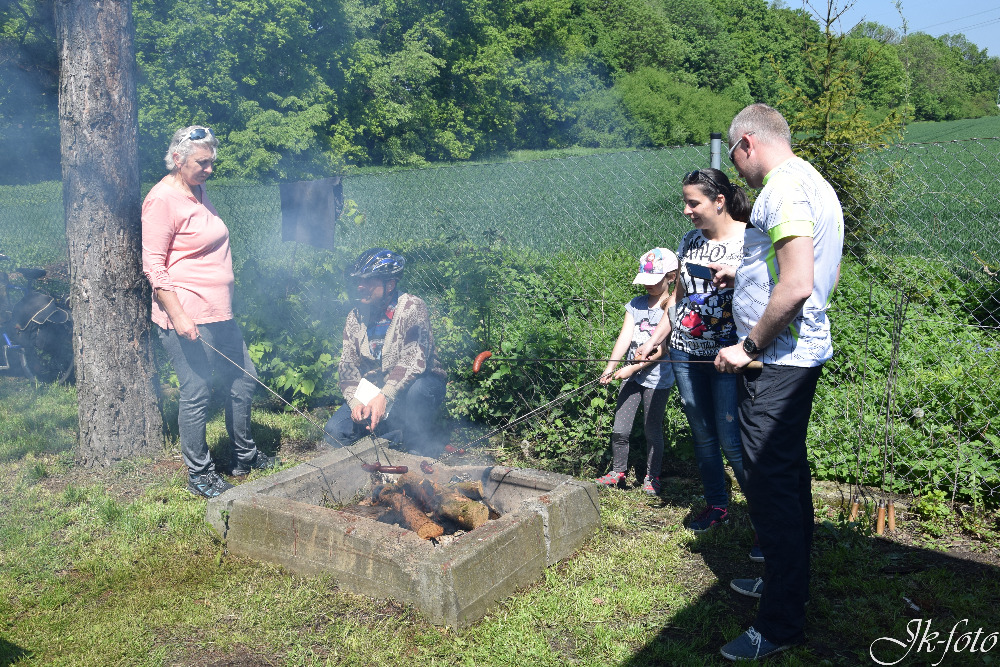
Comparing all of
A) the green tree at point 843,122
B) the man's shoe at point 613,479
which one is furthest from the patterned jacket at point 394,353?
A: the green tree at point 843,122

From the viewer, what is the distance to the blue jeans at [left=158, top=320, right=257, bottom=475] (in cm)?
409

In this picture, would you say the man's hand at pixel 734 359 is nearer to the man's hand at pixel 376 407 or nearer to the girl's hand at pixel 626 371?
the girl's hand at pixel 626 371

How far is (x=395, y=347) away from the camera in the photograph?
423 centimetres

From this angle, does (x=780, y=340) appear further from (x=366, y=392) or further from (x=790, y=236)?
(x=366, y=392)

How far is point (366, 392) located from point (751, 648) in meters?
2.29

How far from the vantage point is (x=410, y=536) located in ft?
10.1

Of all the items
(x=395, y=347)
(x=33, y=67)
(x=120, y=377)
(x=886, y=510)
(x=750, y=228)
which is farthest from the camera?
(x=33, y=67)

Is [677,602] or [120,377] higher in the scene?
[120,377]

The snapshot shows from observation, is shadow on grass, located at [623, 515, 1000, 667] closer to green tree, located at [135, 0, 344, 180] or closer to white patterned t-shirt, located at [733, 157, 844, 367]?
white patterned t-shirt, located at [733, 157, 844, 367]

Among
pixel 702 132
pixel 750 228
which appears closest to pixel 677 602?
pixel 750 228

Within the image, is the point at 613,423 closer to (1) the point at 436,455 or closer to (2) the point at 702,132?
(1) the point at 436,455

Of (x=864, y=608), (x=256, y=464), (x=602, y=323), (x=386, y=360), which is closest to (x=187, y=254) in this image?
(x=386, y=360)

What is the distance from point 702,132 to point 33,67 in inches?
1223

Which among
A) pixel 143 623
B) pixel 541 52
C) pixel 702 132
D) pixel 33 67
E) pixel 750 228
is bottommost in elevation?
pixel 143 623
